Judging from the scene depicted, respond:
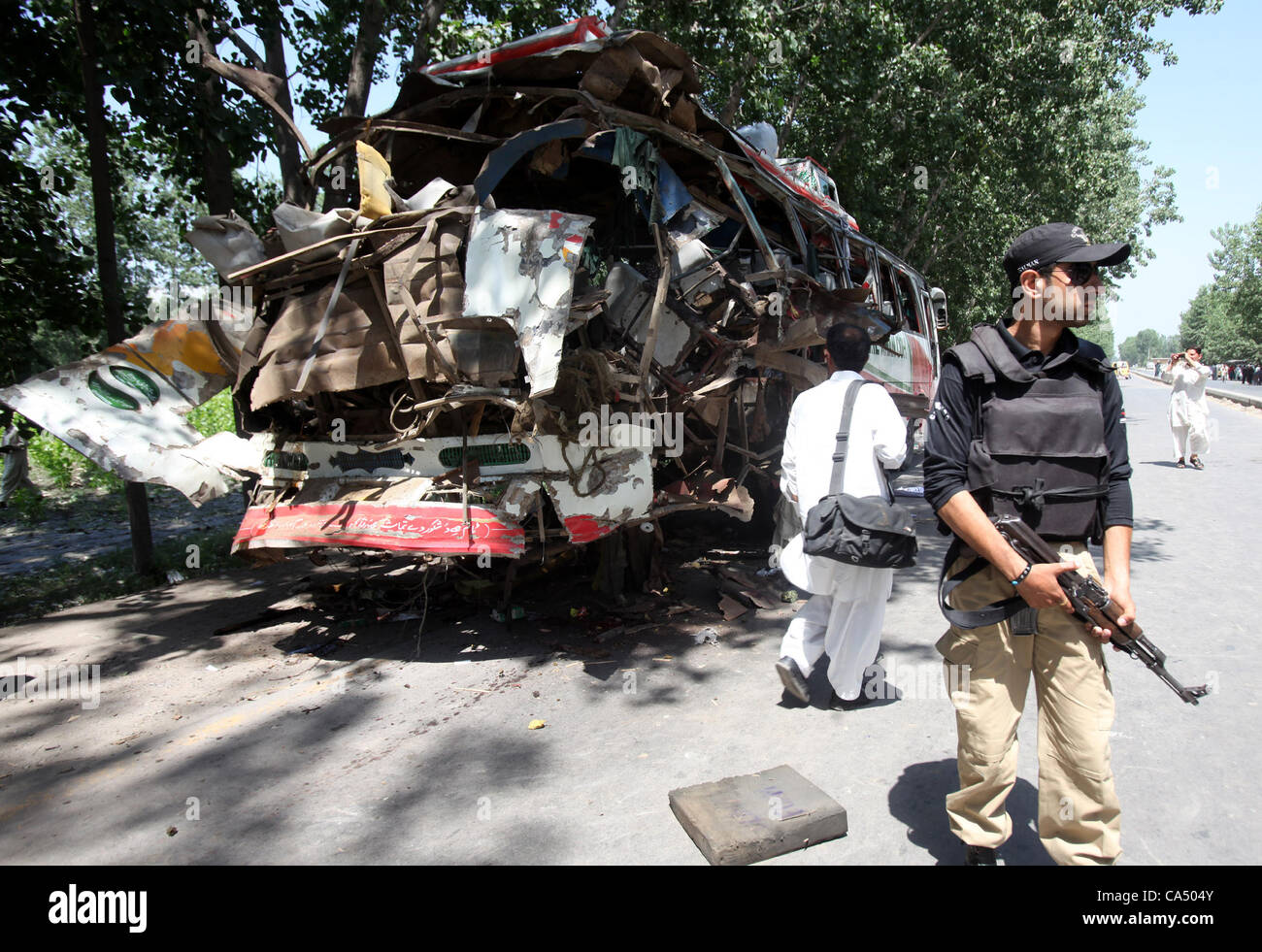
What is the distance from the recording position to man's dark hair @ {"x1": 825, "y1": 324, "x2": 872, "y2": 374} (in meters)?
3.63

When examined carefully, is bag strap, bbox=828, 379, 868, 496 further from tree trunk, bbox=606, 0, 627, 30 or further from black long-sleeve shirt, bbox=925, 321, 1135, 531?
tree trunk, bbox=606, 0, 627, 30

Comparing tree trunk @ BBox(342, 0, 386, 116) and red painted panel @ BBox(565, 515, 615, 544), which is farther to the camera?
tree trunk @ BBox(342, 0, 386, 116)

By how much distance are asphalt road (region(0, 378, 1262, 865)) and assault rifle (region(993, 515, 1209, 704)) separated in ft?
2.45

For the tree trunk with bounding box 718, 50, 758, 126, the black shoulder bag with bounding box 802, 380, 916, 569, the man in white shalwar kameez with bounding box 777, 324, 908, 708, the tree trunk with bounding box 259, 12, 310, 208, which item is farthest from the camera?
the tree trunk with bounding box 718, 50, 758, 126

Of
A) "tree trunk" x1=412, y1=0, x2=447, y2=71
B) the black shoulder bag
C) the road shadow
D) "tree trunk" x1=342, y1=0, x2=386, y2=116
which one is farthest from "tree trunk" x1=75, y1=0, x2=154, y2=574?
the road shadow

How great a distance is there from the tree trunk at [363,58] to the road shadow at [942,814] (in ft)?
24.3

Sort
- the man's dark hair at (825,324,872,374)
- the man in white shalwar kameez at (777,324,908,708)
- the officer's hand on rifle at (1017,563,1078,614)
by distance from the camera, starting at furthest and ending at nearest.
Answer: the man's dark hair at (825,324,872,374), the man in white shalwar kameez at (777,324,908,708), the officer's hand on rifle at (1017,563,1078,614)

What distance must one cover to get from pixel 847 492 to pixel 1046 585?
1.49m

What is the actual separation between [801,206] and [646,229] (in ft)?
4.54

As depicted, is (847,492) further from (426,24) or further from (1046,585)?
(426,24)

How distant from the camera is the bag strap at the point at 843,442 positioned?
347 centimetres

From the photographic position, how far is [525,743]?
335 centimetres

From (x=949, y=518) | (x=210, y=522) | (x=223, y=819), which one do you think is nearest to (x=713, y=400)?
(x=949, y=518)

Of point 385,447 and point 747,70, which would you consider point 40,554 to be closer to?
point 385,447
